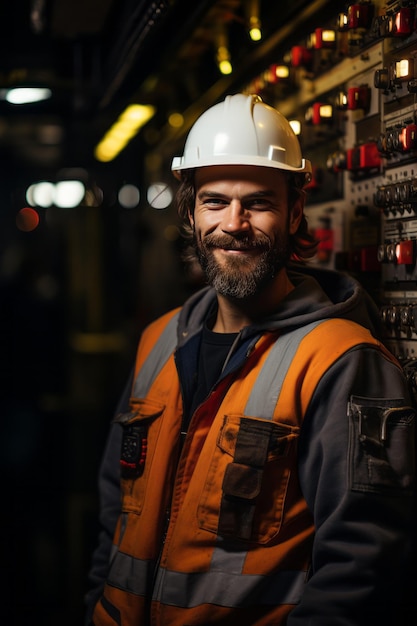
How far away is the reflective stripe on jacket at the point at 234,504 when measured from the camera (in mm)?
1917

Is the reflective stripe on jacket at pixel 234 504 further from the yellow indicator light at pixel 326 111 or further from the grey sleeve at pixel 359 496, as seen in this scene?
the yellow indicator light at pixel 326 111

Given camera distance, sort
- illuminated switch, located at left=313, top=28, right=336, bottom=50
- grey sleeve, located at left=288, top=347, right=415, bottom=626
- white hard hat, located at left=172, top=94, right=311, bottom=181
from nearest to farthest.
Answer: grey sleeve, located at left=288, top=347, right=415, bottom=626 < white hard hat, located at left=172, top=94, right=311, bottom=181 < illuminated switch, located at left=313, top=28, right=336, bottom=50

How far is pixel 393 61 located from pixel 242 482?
54.0 inches

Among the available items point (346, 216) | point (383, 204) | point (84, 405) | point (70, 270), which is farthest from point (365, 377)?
point (70, 270)

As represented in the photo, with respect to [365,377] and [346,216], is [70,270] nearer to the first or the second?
[346,216]

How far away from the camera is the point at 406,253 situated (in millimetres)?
2211

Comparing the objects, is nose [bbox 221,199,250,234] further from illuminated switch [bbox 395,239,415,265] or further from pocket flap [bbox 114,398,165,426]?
pocket flap [bbox 114,398,165,426]

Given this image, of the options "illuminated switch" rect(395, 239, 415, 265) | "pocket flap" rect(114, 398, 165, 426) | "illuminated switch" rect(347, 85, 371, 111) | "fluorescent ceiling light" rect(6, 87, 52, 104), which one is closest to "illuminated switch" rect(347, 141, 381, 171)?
"illuminated switch" rect(347, 85, 371, 111)

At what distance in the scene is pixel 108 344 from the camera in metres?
10.5

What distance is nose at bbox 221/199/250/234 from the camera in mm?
2129

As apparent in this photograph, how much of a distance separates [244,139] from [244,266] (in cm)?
40

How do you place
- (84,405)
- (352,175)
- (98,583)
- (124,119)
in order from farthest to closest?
(84,405)
(124,119)
(352,175)
(98,583)

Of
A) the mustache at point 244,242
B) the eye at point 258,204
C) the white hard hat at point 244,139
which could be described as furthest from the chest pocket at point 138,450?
the white hard hat at point 244,139

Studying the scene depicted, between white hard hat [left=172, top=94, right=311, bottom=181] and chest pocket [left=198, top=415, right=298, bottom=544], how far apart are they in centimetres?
80
